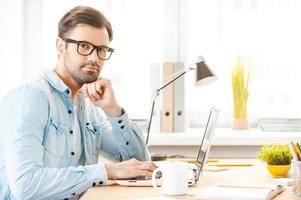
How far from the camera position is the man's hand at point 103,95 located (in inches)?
90.1

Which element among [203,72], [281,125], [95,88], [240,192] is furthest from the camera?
[281,125]

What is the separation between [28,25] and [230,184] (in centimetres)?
244

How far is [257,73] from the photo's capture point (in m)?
3.91

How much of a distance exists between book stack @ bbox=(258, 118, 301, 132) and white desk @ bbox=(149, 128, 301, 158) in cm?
7

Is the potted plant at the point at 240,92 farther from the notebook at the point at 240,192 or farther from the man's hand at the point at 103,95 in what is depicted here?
the notebook at the point at 240,192

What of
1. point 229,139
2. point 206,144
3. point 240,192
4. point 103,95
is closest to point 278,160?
point 206,144

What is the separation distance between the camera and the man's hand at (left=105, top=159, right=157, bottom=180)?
1961mm

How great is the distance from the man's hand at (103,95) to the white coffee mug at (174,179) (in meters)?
0.54

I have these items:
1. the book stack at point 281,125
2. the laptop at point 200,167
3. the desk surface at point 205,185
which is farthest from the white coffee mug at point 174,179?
the book stack at point 281,125

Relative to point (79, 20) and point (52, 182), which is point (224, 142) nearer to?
point (79, 20)

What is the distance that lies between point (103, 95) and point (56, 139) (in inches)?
13.8

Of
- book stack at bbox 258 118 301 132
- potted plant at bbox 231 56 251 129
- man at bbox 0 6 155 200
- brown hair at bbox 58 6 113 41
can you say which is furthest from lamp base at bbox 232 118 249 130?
brown hair at bbox 58 6 113 41

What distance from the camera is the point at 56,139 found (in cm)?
204

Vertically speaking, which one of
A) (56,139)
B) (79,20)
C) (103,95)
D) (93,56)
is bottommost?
(56,139)
